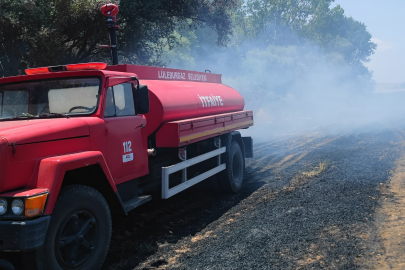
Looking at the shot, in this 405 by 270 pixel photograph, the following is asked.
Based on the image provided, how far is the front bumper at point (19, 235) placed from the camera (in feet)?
11.8

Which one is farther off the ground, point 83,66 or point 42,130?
point 83,66

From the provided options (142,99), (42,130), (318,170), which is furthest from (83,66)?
(318,170)

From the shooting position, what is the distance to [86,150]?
4.65 m

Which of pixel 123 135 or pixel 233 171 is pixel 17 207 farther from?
pixel 233 171

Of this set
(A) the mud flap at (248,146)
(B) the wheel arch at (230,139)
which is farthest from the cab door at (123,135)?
(A) the mud flap at (248,146)

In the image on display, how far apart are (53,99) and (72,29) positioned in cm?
909

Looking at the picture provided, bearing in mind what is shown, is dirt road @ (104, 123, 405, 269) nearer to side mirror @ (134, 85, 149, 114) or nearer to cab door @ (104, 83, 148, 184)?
cab door @ (104, 83, 148, 184)

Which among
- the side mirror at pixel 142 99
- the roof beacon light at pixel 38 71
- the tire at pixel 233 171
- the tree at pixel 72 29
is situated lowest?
the tire at pixel 233 171

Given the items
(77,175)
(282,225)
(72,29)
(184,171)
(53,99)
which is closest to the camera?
(77,175)

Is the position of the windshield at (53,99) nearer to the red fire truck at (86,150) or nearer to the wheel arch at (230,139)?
the red fire truck at (86,150)

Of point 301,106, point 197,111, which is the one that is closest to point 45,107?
point 197,111

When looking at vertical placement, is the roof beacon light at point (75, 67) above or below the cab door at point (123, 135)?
above

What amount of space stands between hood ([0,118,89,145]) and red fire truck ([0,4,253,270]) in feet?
0.04

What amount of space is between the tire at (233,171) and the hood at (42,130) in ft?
14.1
